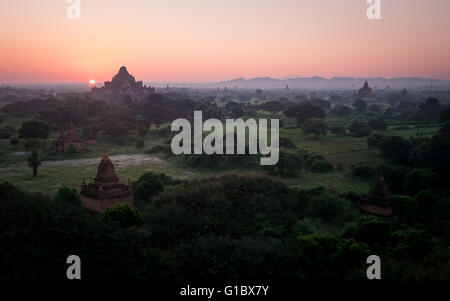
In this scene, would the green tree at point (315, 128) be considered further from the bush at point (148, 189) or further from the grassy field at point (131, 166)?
the bush at point (148, 189)

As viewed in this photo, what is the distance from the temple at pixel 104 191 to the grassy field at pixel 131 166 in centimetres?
741

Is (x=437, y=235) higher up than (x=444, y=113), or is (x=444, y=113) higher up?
(x=444, y=113)

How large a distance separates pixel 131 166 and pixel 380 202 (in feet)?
75.9

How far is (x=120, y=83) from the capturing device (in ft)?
363

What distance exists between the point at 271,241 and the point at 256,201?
4548mm

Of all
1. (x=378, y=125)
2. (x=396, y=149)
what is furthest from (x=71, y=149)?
(x=378, y=125)

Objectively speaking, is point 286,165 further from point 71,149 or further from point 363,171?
point 71,149

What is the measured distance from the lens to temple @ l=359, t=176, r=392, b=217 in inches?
755

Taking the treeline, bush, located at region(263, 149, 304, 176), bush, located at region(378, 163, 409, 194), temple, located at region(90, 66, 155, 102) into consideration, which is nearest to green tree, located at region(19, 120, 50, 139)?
bush, located at region(263, 149, 304, 176)

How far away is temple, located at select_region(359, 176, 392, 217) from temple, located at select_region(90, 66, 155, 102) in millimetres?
95294

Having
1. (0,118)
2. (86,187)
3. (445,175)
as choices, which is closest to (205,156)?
(86,187)

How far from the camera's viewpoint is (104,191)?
18688mm

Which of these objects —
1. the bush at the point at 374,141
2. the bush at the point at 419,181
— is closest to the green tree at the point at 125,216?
the bush at the point at 419,181

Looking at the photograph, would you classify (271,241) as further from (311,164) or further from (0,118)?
(0,118)
